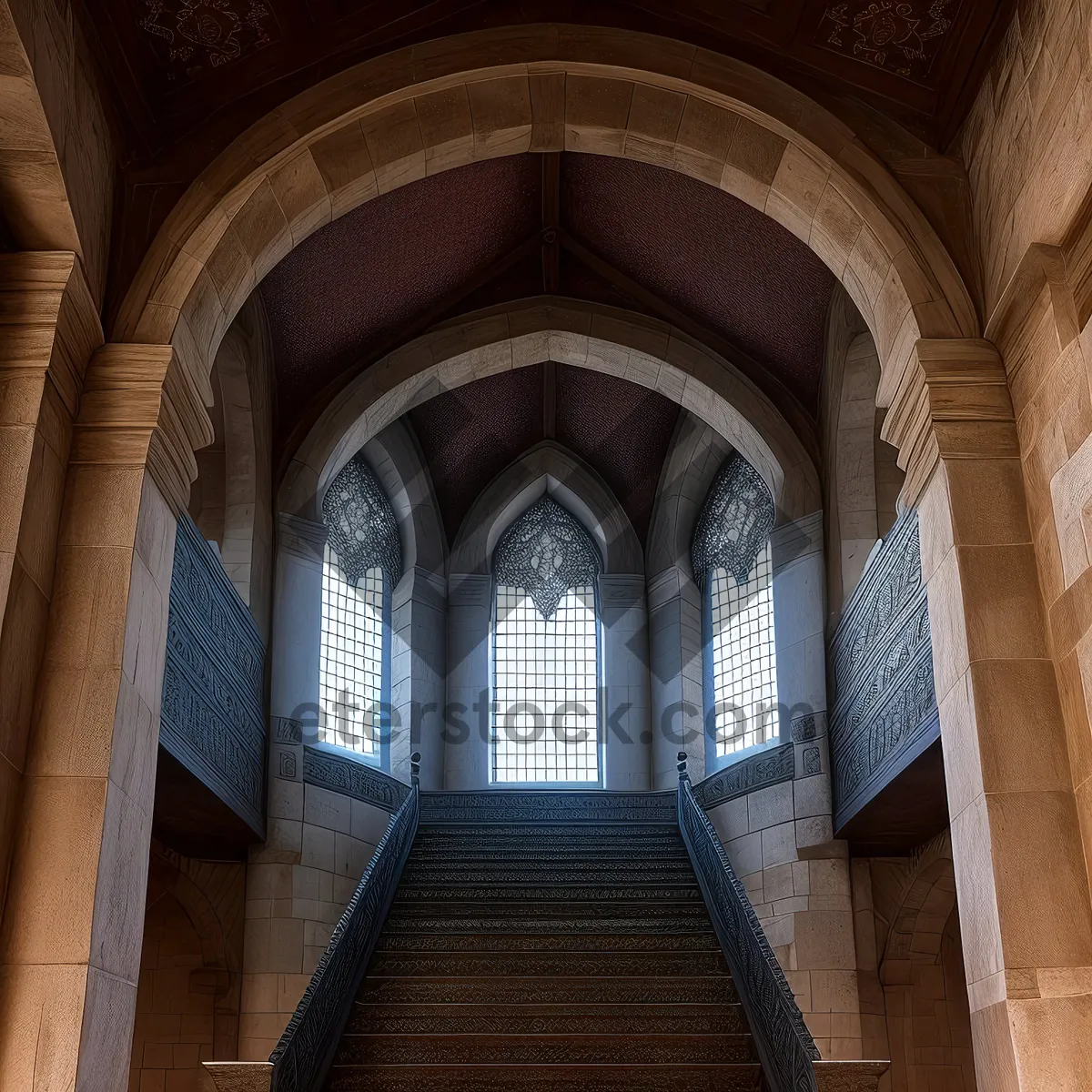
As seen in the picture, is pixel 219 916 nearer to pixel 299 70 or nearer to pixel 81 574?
pixel 81 574

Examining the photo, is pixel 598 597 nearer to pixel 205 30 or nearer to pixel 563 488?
pixel 563 488

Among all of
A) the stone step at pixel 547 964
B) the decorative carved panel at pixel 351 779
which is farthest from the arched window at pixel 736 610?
the stone step at pixel 547 964

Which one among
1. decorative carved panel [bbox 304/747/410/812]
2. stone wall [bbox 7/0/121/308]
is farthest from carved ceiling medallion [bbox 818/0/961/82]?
decorative carved panel [bbox 304/747/410/812]

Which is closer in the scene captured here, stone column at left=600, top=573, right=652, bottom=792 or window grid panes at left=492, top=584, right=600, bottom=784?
stone column at left=600, top=573, right=652, bottom=792

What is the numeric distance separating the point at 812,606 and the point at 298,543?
4.76 meters

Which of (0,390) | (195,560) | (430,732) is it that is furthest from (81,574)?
(430,732)

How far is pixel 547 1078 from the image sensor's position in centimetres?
745

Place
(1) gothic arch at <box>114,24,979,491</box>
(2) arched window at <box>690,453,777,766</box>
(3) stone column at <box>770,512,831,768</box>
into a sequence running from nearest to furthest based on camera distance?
(1) gothic arch at <box>114,24,979,491</box> → (3) stone column at <box>770,512,831,768</box> → (2) arched window at <box>690,453,777,766</box>

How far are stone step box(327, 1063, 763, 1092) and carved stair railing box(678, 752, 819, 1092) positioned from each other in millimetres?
266

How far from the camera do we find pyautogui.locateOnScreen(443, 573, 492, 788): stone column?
14.2m

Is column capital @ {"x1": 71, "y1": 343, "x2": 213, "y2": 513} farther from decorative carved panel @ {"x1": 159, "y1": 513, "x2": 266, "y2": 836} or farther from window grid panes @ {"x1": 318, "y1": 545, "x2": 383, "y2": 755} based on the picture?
window grid panes @ {"x1": 318, "y1": 545, "x2": 383, "y2": 755}

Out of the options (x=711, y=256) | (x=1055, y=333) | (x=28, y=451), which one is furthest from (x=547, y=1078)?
(x=711, y=256)

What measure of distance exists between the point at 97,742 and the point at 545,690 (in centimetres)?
964

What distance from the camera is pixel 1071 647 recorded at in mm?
5438
